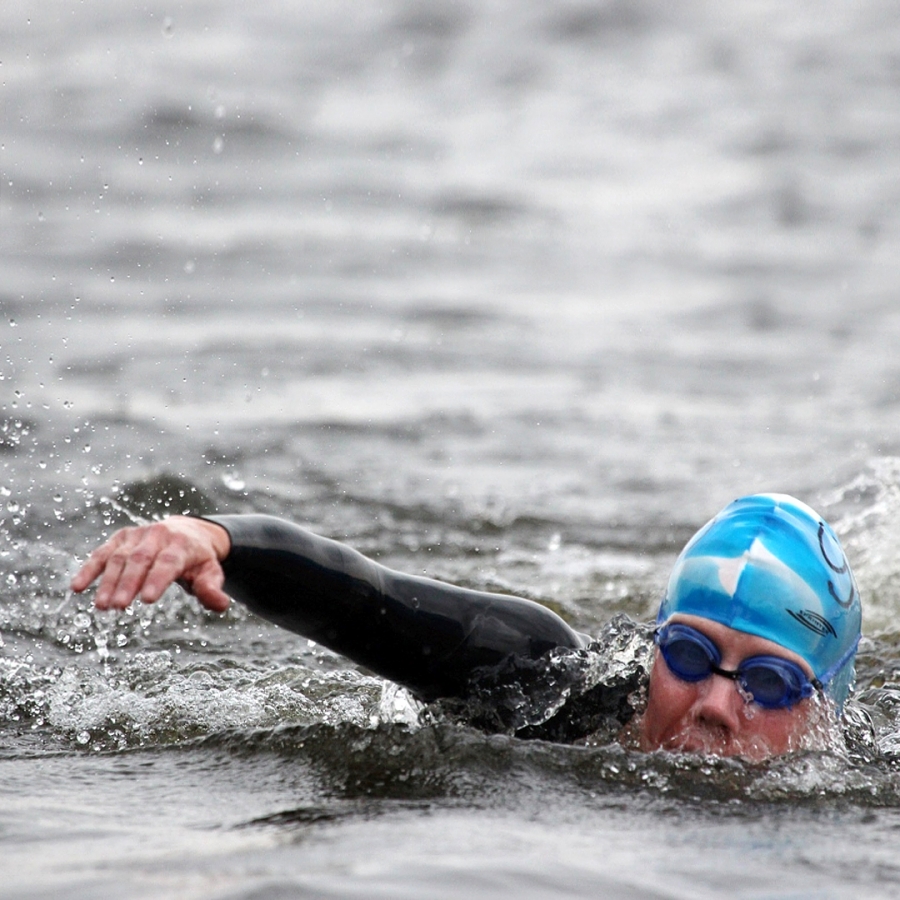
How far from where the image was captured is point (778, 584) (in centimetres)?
493

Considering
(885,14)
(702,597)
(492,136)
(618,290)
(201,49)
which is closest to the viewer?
(702,597)

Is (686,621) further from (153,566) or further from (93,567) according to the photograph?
(93,567)

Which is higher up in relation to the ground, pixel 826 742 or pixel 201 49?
pixel 201 49

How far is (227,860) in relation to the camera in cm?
371

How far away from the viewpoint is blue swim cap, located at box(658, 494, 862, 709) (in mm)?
Answer: 4891

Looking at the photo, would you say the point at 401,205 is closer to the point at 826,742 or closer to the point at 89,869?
the point at 826,742

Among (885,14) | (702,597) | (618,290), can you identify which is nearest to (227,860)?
(702,597)

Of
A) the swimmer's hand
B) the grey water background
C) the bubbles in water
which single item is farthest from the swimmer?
the bubbles in water

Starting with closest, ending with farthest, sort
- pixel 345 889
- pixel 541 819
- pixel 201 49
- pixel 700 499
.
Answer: pixel 345 889 < pixel 541 819 < pixel 700 499 < pixel 201 49

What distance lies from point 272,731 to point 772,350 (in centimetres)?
1049

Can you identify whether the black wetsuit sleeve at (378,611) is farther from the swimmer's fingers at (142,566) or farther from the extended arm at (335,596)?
the swimmer's fingers at (142,566)

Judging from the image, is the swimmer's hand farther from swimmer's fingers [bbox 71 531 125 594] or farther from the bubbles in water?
the bubbles in water

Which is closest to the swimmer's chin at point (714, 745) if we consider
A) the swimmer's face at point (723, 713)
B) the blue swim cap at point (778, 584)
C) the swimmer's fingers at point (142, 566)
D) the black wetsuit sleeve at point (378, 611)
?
the swimmer's face at point (723, 713)

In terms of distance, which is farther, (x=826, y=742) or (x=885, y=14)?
(x=885, y=14)
